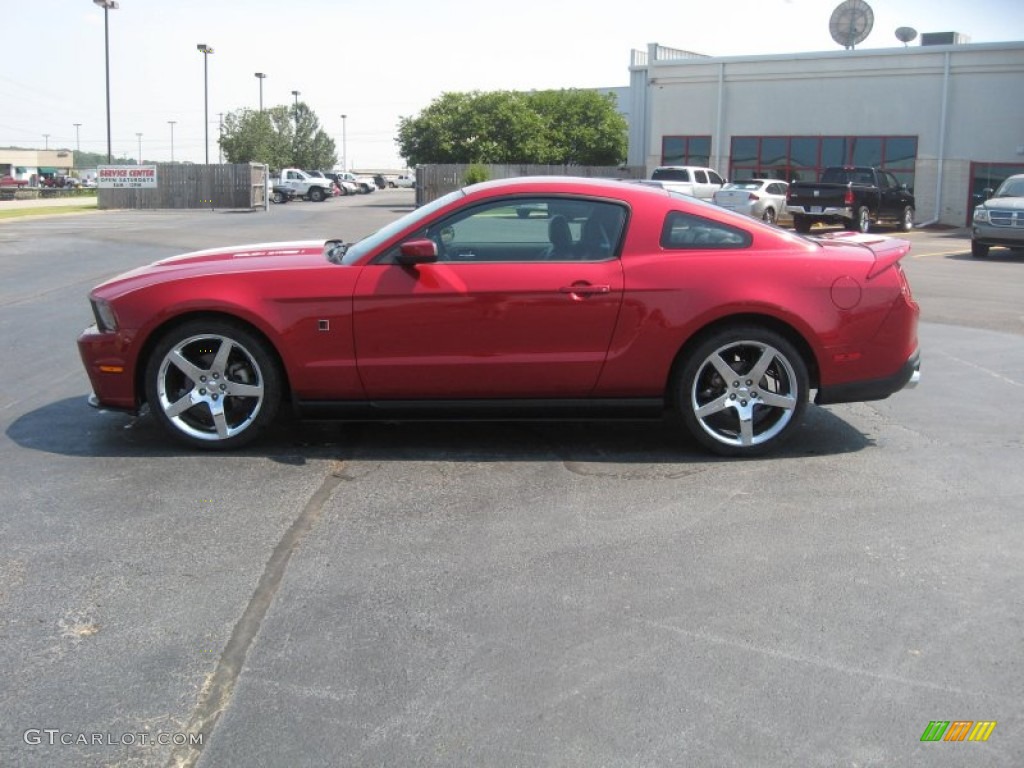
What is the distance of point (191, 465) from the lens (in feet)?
19.1

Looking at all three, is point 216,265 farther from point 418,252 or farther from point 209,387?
point 418,252

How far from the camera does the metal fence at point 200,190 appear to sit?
47100 mm

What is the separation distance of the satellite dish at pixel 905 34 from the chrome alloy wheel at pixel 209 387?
40.5 metres

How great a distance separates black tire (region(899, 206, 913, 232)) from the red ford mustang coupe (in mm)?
26819

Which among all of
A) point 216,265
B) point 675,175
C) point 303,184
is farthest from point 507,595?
point 303,184

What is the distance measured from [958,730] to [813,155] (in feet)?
118

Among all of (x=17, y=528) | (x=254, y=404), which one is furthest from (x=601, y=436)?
(x=17, y=528)

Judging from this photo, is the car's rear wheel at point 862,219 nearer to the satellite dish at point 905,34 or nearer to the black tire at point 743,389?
the satellite dish at point 905,34

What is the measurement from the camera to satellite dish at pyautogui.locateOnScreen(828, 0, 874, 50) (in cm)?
3812

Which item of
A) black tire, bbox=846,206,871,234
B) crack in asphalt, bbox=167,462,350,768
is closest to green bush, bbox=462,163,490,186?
black tire, bbox=846,206,871,234

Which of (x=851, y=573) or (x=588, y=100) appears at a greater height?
(x=588, y=100)

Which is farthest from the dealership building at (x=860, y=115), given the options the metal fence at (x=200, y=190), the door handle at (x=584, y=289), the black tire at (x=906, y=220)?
the door handle at (x=584, y=289)

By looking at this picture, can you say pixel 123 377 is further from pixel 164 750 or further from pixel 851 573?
pixel 851 573

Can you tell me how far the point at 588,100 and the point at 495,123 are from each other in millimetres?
4803
